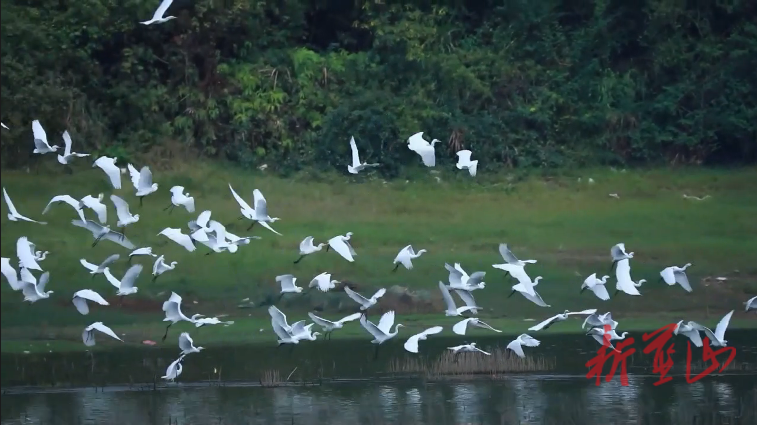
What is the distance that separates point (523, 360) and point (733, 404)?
2.36 m

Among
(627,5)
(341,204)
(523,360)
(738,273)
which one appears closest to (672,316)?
(738,273)

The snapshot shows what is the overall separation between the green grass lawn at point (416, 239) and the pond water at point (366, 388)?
1.17 m

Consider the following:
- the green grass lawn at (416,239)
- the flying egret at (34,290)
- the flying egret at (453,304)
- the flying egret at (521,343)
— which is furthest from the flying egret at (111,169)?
the flying egret at (521,343)

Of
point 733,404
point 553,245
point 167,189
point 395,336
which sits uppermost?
point 167,189

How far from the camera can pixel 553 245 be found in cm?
2052

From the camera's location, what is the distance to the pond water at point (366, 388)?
13820 mm

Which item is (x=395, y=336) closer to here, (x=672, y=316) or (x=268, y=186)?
(x=672, y=316)

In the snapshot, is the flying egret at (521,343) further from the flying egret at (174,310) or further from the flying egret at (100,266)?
the flying egret at (100,266)

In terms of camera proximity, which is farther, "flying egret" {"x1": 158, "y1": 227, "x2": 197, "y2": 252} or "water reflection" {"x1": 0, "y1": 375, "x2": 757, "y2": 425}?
"flying egret" {"x1": 158, "y1": 227, "x2": 197, "y2": 252}

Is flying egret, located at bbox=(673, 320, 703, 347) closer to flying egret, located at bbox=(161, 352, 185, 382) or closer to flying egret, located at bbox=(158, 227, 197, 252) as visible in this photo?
flying egret, located at bbox=(161, 352, 185, 382)

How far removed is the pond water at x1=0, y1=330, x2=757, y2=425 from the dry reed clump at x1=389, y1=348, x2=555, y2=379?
2 centimetres

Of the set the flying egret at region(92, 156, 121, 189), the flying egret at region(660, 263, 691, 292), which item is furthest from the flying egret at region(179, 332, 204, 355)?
the flying egret at region(660, 263, 691, 292)

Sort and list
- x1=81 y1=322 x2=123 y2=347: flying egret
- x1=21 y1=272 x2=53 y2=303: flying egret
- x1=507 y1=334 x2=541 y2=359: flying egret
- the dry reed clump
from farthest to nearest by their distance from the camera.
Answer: x1=21 y1=272 x2=53 y2=303: flying egret
x1=81 y1=322 x2=123 y2=347: flying egret
the dry reed clump
x1=507 y1=334 x2=541 y2=359: flying egret

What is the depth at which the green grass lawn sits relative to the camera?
1848 cm
